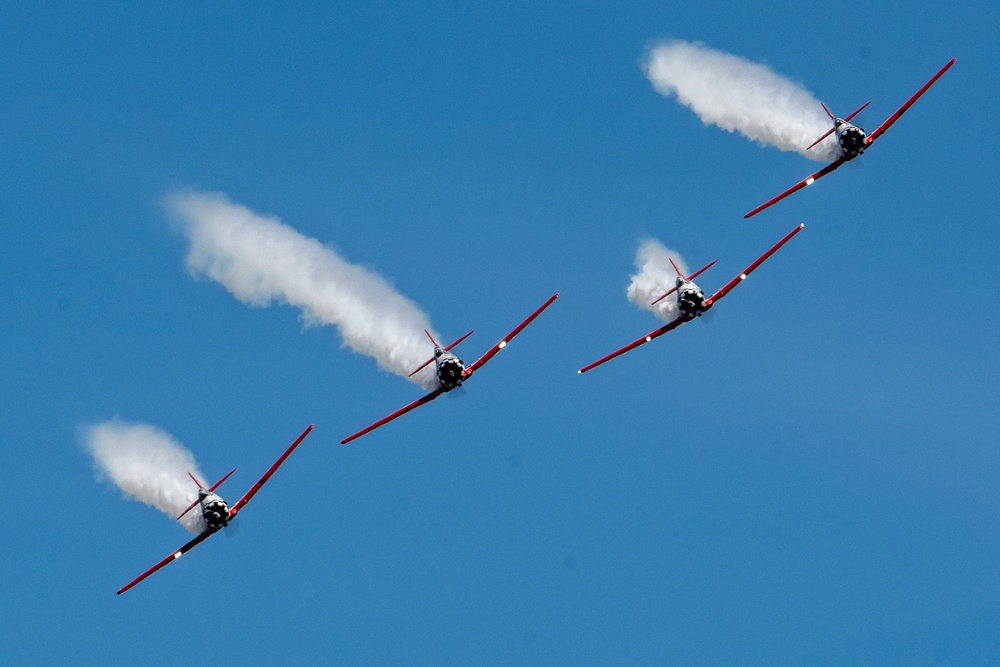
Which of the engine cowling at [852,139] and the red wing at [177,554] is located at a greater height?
the engine cowling at [852,139]

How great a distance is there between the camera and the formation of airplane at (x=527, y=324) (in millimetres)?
128250

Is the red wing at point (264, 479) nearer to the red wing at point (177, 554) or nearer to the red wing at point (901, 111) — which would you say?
the red wing at point (177, 554)

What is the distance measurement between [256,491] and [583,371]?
28.2m

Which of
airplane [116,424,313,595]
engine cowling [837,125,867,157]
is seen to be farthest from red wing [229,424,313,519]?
engine cowling [837,125,867,157]

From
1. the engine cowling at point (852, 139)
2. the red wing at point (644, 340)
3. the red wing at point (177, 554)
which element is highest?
the engine cowling at point (852, 139)

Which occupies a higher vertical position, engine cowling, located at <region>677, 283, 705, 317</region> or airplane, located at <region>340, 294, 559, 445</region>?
engine cowling, located at <region>677, 283, 705, 317</region>

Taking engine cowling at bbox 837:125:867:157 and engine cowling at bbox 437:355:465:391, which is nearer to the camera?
engine cowling at bbox 437:355:465:391

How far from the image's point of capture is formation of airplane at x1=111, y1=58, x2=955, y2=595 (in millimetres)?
128250

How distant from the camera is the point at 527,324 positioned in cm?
13425

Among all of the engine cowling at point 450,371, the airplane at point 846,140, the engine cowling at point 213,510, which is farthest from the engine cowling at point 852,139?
the engine cowling at point 213,510

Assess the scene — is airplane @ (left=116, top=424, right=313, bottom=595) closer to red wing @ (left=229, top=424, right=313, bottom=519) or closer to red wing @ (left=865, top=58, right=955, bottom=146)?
red wing @ (left=229, top=424, right=313, bottom=519)

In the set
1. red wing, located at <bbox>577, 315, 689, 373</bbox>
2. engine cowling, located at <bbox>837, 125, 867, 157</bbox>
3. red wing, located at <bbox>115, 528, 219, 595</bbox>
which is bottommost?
red wing, located at <bbox>115, 528, 219, 595</bbox>

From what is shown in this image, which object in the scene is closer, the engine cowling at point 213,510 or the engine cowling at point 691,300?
the engine cowling at point 213,510

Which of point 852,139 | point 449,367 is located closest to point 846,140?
point 852,139
